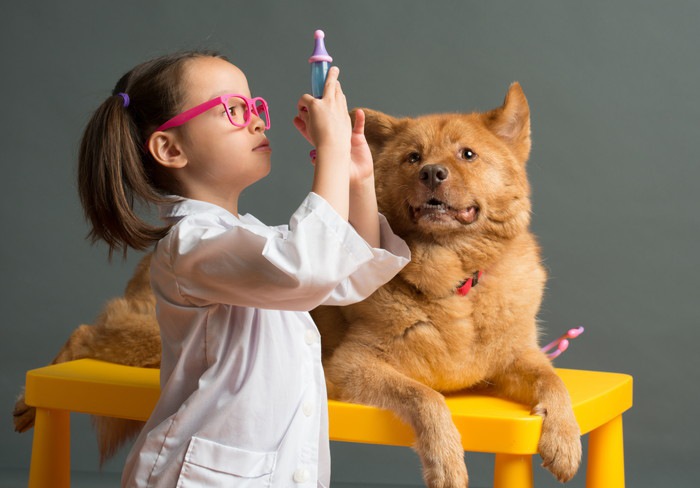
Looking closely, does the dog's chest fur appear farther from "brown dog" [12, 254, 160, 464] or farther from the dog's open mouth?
"brown dog" [12, 254, 160, 464]

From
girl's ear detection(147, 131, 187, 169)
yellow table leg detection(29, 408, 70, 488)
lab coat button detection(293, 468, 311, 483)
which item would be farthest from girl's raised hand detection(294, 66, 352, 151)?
yellow table leg detection(29, 408, 70, 488)

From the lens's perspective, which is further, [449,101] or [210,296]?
[449,101]

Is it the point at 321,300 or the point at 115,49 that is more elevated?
the point at 115,49

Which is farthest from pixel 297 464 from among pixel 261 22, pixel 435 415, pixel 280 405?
pixel 261 22

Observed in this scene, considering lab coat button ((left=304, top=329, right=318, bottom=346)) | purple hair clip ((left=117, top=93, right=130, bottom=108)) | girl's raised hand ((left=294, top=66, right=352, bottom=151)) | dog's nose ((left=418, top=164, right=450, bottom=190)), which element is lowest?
lab coat button ((left=304, top=329, right=318, bottom=346))

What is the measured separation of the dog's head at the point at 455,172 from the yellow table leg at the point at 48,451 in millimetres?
1145

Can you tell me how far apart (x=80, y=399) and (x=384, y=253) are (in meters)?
1.04

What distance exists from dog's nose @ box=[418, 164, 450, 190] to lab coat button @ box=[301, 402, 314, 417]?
0.65m

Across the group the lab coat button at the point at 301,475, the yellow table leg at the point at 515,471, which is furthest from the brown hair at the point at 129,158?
the yellow table leg at the point at 515,471

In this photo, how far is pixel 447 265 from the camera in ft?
8.09

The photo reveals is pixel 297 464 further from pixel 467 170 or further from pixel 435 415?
pixel 467 170

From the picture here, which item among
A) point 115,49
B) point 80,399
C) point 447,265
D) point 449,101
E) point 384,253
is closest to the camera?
point 384,253

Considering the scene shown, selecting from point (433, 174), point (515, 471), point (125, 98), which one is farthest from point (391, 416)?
point (125, 98)

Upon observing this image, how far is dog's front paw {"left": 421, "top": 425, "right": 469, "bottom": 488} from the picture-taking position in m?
2.20
